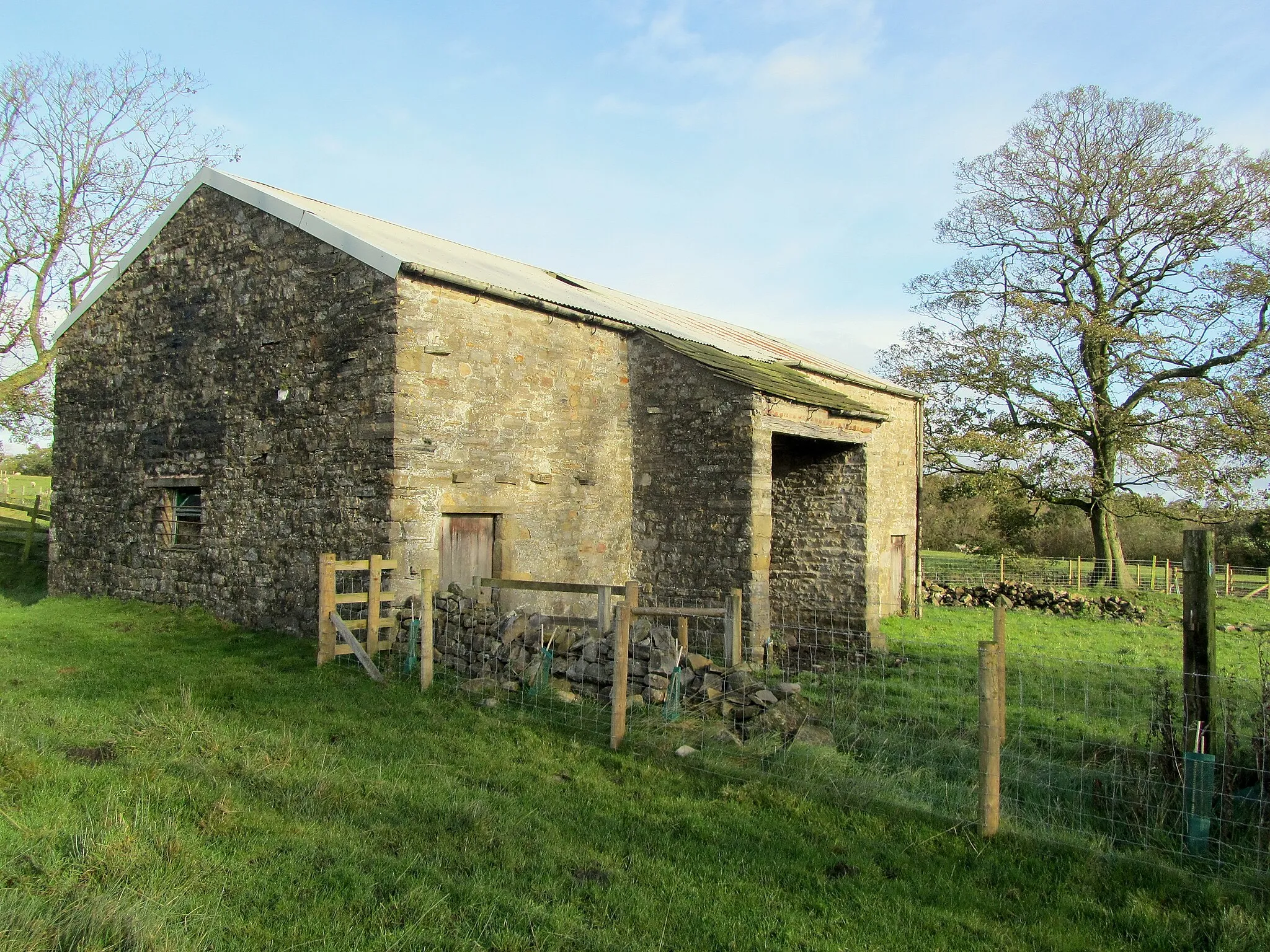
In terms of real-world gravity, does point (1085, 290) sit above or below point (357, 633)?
above

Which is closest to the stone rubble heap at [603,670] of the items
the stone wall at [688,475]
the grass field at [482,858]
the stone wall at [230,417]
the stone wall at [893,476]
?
the grass field at [482,858]

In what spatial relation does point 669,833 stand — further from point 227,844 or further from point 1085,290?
point 1085,290

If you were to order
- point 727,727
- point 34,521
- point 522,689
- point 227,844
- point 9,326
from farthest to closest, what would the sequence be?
point 9,326
point 34,521
point 522,689
point 727,727
point 227,844

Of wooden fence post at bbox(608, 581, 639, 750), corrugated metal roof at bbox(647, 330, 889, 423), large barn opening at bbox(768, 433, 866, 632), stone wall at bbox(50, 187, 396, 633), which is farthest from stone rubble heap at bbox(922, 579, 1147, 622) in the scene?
wooden fence post at bbox(608, 581, 639, 750)

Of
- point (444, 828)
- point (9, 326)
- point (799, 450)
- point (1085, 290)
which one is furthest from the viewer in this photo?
point (1085, 290)

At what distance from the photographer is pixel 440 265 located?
11.3 meters

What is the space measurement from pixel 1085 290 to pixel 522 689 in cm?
2269

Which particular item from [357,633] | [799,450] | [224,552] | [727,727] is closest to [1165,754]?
[727,727]

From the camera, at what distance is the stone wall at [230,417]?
10672 mm

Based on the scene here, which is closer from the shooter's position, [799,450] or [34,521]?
[799,450]

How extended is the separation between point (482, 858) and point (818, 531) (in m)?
10.7

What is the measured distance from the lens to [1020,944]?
3.67m

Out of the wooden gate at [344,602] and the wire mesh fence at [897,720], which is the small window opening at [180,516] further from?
the wooden gate at [344,602]

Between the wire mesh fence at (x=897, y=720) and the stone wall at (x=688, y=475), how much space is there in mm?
639
